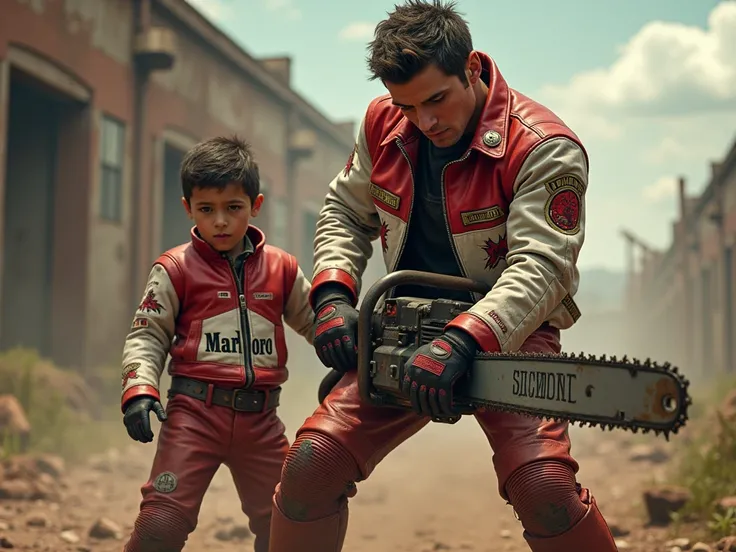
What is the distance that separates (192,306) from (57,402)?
5.75 metres

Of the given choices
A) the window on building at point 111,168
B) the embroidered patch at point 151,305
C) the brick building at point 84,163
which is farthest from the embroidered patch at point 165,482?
the window on building at point 111,168

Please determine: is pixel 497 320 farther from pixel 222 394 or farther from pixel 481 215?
pixel 222 394

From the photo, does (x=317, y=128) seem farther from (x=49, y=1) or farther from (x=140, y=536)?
(x=140, y=536)

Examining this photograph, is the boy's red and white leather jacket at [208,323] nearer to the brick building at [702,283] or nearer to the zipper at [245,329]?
the zipper at [245,329]

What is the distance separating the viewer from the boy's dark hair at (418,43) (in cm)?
297

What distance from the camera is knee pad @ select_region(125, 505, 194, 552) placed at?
10.7 ft

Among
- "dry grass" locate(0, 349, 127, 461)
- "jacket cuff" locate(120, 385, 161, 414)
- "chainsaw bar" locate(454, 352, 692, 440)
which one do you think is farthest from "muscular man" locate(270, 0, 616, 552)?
"dry grass" locate(0, 349, 127, 461)

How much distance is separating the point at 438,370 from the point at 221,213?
3.89ft

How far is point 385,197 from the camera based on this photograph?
334 cm

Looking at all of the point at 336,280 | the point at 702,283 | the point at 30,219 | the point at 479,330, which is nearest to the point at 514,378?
the point at 479,330

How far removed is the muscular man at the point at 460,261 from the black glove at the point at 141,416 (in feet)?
1.64

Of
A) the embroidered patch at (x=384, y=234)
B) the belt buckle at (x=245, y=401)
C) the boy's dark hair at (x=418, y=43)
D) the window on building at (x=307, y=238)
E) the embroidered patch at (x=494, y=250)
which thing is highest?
the window on building at (x=307, y=238)

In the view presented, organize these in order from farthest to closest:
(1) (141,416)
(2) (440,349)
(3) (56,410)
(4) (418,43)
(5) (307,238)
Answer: (5) (307,238)
(3) (56,410)
(1) (141,416)
(4) (418,43)
(2) (440,349)

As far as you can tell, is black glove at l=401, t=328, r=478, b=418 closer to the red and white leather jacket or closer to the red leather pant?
the red and white leather jacket
